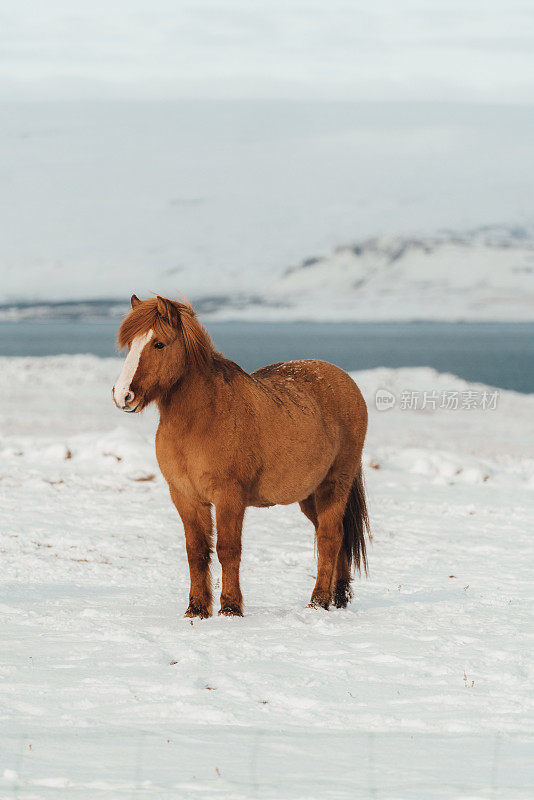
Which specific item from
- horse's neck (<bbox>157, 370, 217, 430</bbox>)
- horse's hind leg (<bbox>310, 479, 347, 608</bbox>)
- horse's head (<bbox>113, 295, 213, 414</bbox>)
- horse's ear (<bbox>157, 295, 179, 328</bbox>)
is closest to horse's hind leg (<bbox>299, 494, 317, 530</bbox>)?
horse's hind leg (<bbox>310, 479, 347, 608</bbox>)

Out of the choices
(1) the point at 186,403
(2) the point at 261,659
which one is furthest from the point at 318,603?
(1) the point at 186,403

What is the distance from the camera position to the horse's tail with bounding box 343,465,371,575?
702 cm

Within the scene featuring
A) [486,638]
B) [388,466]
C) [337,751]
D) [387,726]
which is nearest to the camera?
[337,751]

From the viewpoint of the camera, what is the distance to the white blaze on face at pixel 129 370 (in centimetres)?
530

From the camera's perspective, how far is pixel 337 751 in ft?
12.2

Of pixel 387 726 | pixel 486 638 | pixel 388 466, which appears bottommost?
pixel 388 466

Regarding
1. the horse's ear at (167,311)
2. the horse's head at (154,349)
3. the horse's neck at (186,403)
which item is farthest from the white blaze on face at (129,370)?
the horse's neck at (186,403)

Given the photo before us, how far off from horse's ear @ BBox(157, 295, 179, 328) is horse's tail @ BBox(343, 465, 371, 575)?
234cm

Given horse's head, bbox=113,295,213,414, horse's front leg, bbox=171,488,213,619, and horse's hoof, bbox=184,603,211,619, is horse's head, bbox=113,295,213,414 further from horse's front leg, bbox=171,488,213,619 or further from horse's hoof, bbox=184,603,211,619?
horse's hoof, bbox=184,603,211,619

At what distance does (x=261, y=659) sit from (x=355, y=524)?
2.18m

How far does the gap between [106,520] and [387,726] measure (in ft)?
21.4

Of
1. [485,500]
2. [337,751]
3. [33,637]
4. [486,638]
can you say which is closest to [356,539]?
[486,638]

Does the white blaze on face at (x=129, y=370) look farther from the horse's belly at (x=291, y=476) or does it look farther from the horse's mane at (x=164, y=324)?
the horse's belly at (x=291, y=476)

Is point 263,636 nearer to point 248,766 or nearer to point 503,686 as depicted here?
point 503,686
